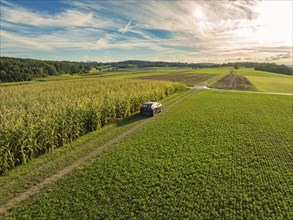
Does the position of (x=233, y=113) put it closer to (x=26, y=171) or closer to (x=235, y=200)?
(x=235, y=200)

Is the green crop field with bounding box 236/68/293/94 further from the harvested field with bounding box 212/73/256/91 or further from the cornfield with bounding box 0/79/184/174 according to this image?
the cornfield with bounding box 0/79/184/174

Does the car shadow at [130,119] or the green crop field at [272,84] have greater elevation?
the green crop field at [272,84]

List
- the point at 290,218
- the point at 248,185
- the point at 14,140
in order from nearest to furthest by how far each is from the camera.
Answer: the point at 290,218 → the point at 248,185 → the point at 14,140

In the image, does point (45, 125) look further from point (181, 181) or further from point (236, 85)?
point (236, 85)

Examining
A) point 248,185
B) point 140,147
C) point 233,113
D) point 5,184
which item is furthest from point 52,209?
point 233,113

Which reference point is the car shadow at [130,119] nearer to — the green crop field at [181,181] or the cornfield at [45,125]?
the cornfield at [45,125]

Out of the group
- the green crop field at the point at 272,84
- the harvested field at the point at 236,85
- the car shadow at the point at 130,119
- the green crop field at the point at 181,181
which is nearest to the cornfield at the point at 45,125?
the car shadow at the point at 130,119

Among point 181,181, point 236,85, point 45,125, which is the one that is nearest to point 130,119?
point 45,125

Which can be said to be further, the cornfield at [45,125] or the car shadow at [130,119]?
the car shadow at [130,119]
